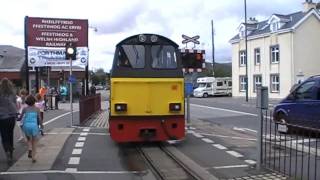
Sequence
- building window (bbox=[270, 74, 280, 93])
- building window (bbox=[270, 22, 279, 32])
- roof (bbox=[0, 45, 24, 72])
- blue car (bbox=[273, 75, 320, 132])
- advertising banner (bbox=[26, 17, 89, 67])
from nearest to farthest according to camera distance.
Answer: blue car (bbox=[273, 75, 320, 132])
advertising banner (bbox=[26, 17, 89, 67])
building window (bbox=[270, 74, 280, 93])
building window (bbox=[270, 22, 279, 32])
roof (bbox=[0, 45, 24, 72])

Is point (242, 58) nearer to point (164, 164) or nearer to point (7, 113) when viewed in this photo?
point (164, 164)

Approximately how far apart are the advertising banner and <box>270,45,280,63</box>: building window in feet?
115

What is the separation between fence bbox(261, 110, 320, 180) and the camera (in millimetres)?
10078

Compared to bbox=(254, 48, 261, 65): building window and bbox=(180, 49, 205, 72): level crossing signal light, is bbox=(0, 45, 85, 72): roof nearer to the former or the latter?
bbox=(254, 48, 261, 65): building window

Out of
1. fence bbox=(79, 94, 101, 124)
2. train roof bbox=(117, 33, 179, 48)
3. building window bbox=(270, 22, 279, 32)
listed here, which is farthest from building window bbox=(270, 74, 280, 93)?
train roof bbox=(117, 33, 179, 48)

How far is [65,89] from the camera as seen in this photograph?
5634 cm

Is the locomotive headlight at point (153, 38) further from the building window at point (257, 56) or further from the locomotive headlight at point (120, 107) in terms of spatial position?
the building window at point (257, 56)

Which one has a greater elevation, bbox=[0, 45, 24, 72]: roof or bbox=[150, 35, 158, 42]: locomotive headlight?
bbox=[0, 45, 24, 72]: roof

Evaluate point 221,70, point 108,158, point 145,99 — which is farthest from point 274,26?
point 108,158

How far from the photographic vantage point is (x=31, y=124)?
41.5 feet

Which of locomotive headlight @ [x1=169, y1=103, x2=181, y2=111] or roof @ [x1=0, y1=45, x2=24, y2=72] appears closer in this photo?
locomotive headlight @ [x1=169, y1=103, x2=181, y2=111]

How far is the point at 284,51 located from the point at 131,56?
45.7 m

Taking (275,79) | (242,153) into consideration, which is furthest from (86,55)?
(275,79)

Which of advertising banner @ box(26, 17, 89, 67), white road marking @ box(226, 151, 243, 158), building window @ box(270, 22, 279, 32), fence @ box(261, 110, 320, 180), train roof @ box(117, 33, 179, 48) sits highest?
building window @ box(270, 22, 279, 32)
